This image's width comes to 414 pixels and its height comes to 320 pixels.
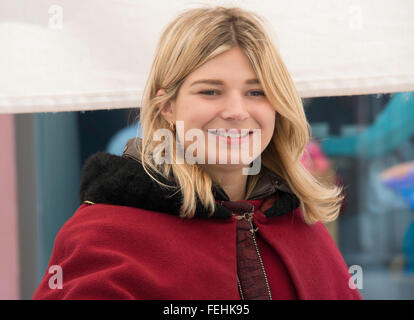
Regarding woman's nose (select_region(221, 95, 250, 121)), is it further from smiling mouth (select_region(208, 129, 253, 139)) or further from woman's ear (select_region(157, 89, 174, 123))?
woman's ear (select_region(157, 89, 174, 123))

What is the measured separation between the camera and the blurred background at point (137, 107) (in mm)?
1646

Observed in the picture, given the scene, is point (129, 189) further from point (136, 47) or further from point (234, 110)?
point (136, 47)

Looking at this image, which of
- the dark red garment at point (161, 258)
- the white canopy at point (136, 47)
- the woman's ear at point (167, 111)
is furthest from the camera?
the white canopy at point (136, 47)

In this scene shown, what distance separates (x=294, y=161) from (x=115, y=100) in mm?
589

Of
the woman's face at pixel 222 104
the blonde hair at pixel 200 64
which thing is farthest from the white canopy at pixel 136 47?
the woman's face at pixel 222 104

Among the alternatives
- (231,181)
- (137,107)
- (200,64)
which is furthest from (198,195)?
(137,107)

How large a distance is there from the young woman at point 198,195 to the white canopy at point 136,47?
0.49 feet

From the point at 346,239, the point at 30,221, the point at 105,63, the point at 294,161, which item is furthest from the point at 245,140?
the point at 346,239

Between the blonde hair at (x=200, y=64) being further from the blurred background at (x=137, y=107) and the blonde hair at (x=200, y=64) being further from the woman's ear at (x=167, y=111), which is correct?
the blurred background at (x=137, y=107)

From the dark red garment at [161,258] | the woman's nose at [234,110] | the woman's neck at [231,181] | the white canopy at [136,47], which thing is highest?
the white canopy at [136,47]

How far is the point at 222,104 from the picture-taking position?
4.64ft
